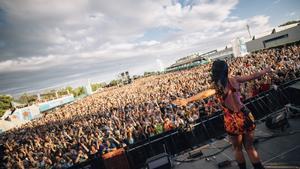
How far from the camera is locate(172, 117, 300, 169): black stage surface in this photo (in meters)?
3.51

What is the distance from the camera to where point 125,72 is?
73.0m

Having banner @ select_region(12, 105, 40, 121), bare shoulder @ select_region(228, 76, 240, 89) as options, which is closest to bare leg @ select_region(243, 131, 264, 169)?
bare shoulder @ select_region(228, 76, 240, 89)

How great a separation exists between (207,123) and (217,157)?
7.38 feet

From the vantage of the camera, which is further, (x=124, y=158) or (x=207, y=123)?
(x=207, y=123)

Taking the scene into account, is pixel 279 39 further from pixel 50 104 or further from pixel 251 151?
pixel 50 104

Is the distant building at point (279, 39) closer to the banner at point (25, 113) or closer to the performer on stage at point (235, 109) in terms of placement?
the performer on stage at point (235, 109)

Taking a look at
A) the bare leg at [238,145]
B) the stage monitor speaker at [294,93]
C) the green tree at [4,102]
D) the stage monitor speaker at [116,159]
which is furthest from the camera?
the green tree at [4,102]

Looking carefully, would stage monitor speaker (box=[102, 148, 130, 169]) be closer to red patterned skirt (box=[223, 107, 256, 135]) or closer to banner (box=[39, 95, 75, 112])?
red patterned skirt (box=[223, 107, 256, 135])

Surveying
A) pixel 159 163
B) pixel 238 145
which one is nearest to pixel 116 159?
pixel 159 163

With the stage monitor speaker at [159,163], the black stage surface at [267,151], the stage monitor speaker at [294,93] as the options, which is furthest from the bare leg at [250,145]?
the stage monitor speaker at [294,93]

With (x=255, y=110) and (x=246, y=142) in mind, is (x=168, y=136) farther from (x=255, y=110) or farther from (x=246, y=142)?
(x=246, y=142)

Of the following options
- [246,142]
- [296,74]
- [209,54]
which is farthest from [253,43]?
[246,142]

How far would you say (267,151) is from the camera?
4.07 m

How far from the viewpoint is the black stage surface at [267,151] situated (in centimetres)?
351
